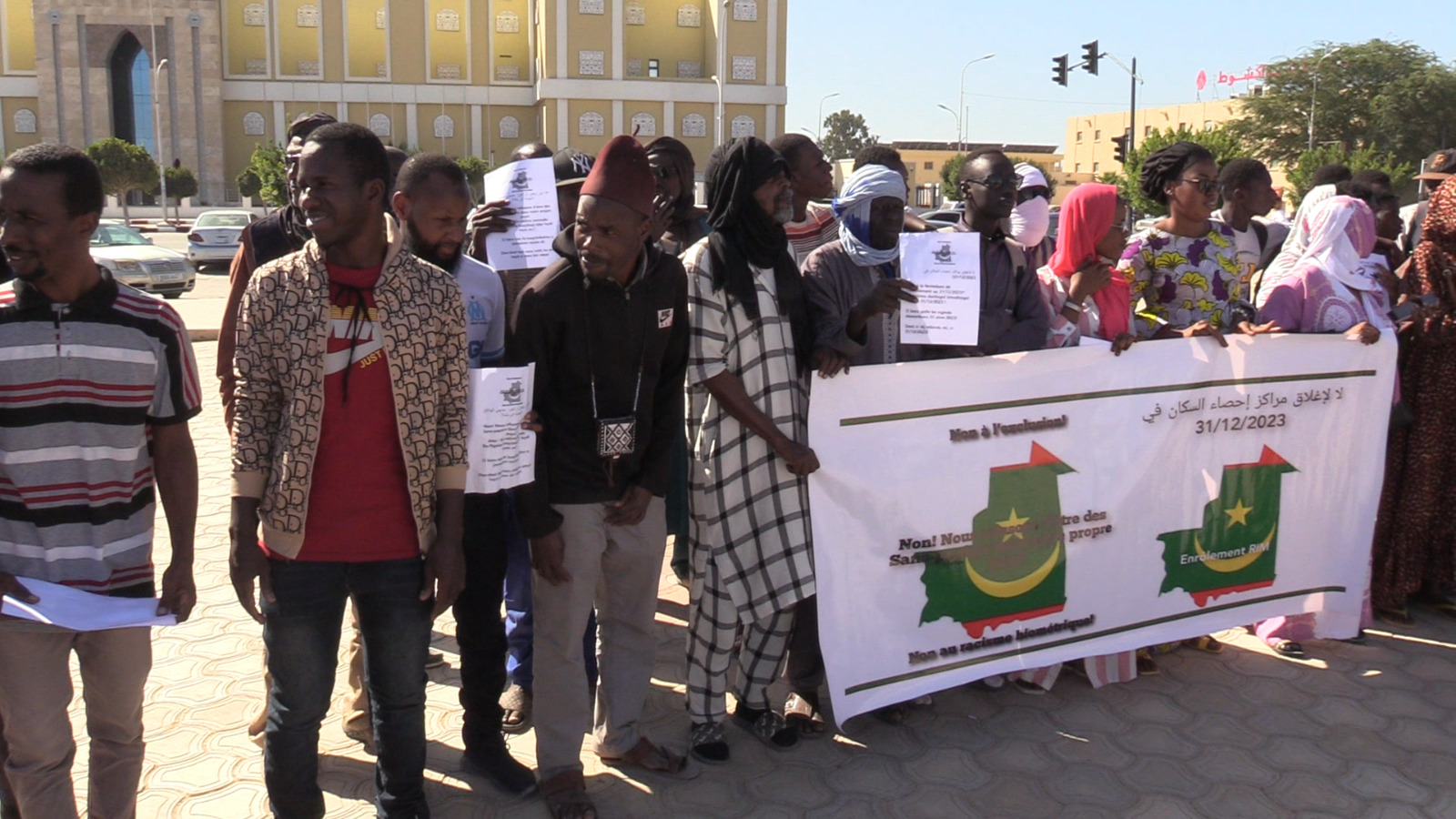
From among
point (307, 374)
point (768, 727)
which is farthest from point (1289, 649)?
point (307, 374)

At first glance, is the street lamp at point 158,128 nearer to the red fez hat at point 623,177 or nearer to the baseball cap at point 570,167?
the baseball cap at point 570,167

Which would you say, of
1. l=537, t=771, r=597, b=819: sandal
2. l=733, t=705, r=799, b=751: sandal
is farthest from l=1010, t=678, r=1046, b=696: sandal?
l=537, t=771, r=597, b=819: sandal

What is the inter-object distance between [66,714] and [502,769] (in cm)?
121

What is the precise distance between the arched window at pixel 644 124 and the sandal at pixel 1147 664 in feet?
188

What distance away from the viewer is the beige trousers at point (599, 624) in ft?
10.6

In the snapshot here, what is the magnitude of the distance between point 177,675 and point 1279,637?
171 inches

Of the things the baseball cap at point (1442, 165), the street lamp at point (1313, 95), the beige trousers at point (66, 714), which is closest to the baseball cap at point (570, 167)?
the beige trousers at point (66, 714)

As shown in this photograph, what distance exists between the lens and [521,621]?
12.9ft

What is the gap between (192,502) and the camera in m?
2.74

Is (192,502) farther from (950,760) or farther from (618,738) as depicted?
(950,760)

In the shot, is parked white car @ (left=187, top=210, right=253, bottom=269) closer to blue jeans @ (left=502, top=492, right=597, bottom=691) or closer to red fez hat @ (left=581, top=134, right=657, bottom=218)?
blue jeans @ (left=502, top=492, right=597, bottom=691)

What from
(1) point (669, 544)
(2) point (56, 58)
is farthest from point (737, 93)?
(1) point (669, 544)

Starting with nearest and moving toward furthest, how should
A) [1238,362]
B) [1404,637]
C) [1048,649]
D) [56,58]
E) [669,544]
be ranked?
[1048,649] → [1238,362] → [1404,637] → [669,544] → [56,58]

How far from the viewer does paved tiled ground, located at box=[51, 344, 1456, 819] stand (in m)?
3.37
